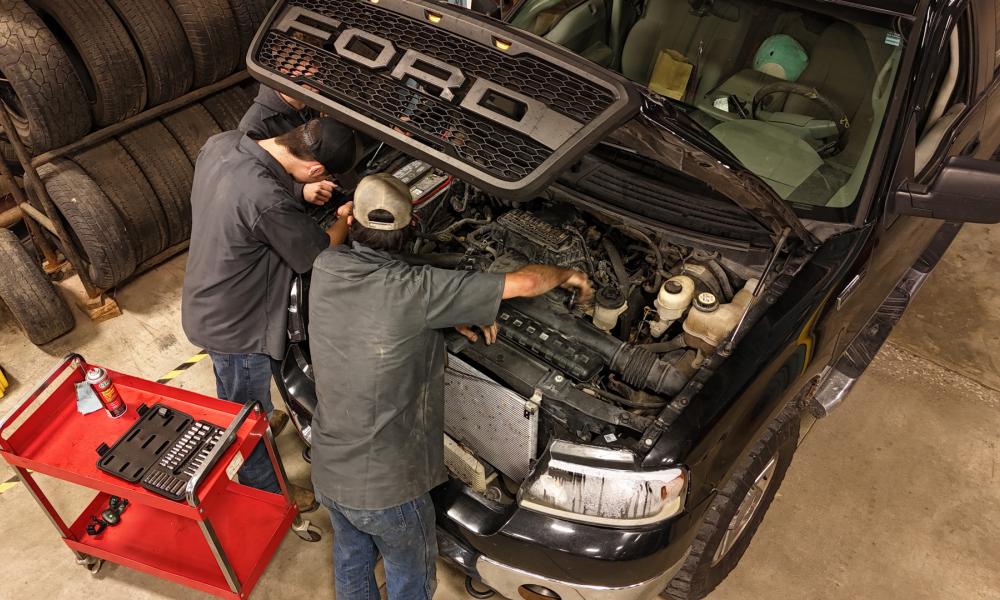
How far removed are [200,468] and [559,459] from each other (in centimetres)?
110

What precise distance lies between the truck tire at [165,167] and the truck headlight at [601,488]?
9.27 ft

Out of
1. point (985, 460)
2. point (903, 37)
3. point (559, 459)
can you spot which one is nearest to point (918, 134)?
point (903, 37)

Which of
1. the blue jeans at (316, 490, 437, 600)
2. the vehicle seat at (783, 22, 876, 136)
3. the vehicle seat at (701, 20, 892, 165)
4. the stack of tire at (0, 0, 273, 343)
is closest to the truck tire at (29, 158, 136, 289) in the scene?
the stack of tire at (0, 0, 273, 343)

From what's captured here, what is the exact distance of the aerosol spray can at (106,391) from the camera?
2.48 m

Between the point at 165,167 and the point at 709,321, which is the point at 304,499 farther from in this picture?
the point at 165,167

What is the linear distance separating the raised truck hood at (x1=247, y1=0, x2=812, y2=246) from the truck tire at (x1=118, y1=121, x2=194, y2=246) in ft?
6.39

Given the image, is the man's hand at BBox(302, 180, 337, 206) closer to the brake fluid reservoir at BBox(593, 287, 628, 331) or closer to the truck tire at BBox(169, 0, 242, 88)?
the brake fluid reservoir at BBox(593, 287, 628, 331)

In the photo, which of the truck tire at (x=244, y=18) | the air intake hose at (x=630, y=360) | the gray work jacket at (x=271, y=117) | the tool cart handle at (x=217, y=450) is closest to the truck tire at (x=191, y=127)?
the truck tire at (x=244, y=18)

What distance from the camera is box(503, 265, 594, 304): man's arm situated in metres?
2.02

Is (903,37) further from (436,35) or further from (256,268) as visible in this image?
(256,268)

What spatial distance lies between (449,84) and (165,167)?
8.35 feet

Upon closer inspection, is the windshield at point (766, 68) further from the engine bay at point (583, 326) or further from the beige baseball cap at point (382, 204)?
the beige baseball cap at point (382, 204)

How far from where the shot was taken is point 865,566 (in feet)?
9.09

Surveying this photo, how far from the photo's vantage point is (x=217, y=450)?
Result: 90.6 inches
